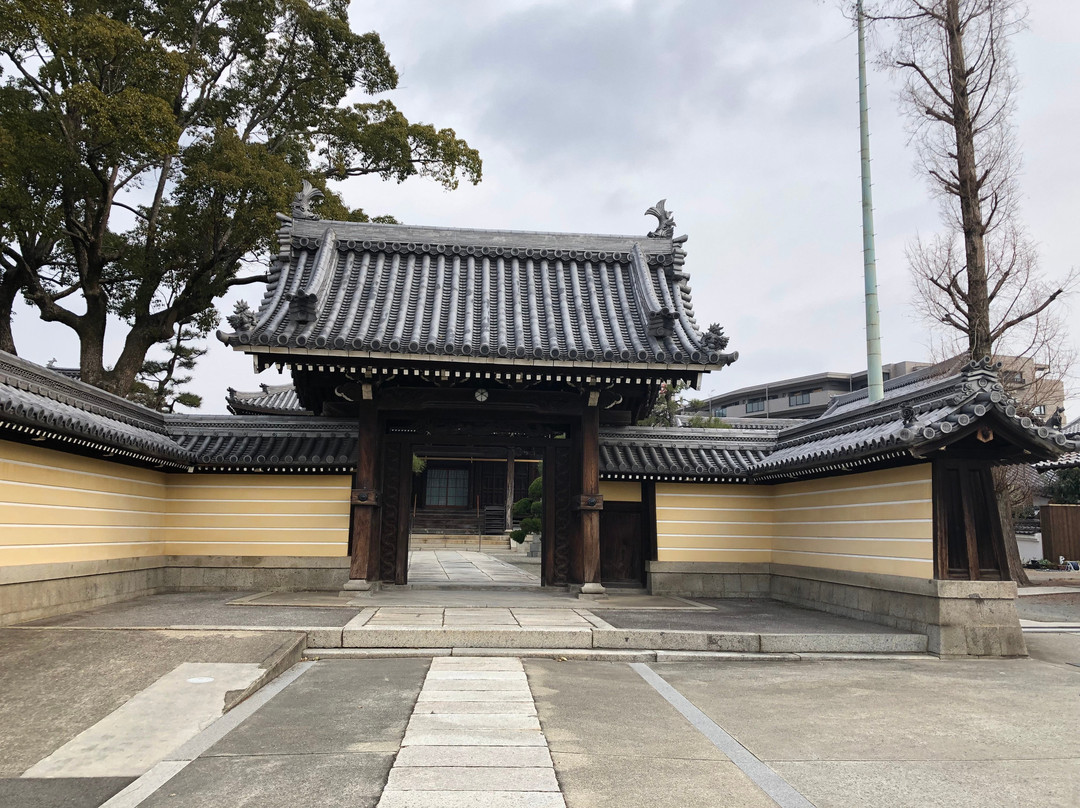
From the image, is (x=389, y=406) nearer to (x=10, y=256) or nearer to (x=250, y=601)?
(x=250, y=601)

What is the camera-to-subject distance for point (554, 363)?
39.0 ft

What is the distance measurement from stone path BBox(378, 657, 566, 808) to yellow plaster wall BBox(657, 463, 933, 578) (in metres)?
5.73

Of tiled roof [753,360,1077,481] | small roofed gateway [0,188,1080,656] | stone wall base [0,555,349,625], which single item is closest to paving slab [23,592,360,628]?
stone wall base [0,555,349,625]

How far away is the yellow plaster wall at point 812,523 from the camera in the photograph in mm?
9883

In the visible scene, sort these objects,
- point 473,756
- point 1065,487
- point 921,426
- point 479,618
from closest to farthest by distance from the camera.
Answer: point 473,756 < point 921,426 < point 479,618 < point 1065,487

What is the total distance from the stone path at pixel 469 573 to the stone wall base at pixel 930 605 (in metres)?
5.44

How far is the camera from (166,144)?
643 inches

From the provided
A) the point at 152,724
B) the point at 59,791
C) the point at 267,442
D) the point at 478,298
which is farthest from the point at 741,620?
the point at 267,442

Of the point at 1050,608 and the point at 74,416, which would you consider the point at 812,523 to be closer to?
the point at 1050,608

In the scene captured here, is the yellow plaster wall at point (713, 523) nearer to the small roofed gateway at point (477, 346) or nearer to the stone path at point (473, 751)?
the small roofed gateway at point (477, 346)

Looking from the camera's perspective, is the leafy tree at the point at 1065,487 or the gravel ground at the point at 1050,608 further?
the leafy tree at the point at 1065,487

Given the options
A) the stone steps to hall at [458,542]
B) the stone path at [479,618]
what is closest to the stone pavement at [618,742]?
the stone path at [479,618]

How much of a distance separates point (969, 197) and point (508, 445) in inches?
441

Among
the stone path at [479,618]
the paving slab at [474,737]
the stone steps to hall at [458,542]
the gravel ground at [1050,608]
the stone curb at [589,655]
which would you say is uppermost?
the stone path at [479,618]
